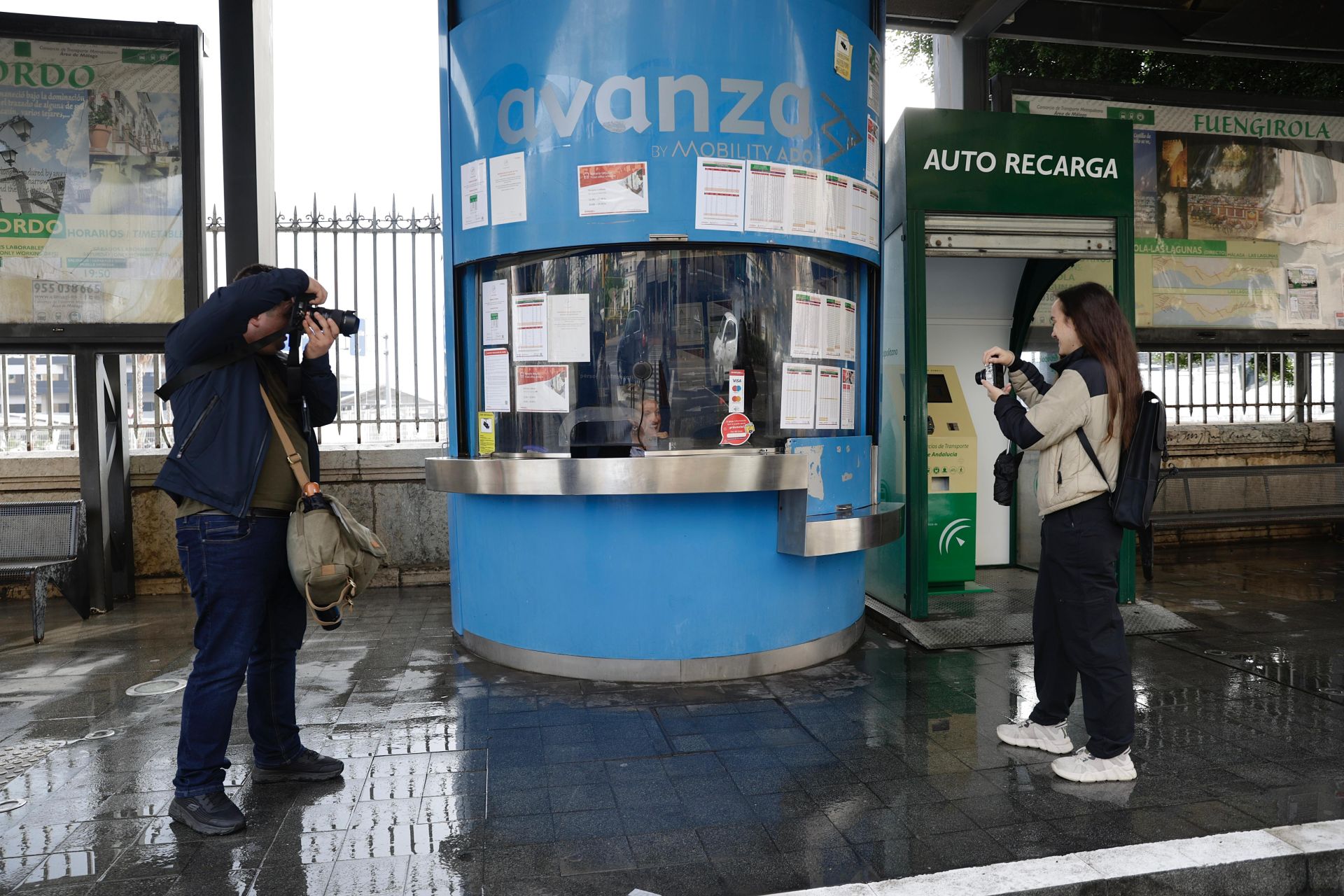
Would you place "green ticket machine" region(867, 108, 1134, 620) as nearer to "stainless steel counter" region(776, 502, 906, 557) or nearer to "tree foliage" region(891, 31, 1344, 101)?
"stainless steel counter" region(776, 502, 906, 557)

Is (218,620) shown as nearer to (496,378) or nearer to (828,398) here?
(496,378)

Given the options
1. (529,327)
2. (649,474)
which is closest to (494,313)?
(529,327)

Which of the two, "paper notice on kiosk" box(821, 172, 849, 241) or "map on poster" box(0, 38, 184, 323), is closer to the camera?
"paper notice on kiosk" box(821, 172, 849, 241)

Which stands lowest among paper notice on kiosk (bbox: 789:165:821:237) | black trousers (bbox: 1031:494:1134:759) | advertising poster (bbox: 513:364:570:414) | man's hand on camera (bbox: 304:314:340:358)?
black trousers (bbox: 1031:494:1134:759)

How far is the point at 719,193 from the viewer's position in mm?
4457

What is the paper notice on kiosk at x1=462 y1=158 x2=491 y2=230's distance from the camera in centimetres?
478

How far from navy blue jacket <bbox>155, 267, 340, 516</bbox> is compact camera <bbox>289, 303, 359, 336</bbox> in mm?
75

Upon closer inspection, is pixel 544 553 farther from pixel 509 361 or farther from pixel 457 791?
pixel 457 791

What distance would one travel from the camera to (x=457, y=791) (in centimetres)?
334

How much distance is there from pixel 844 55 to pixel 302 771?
4.14 meters

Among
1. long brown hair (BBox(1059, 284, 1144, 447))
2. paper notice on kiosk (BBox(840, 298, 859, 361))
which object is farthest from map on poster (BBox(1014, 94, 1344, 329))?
long brown hair (BBox(1059, 284, 1144, 447))

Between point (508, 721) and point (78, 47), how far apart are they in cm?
554

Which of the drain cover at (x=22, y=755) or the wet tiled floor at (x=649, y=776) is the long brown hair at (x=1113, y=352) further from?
the drain cover at (x=22, y=755)

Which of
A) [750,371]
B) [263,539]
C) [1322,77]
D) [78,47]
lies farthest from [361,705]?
[1322,77]
